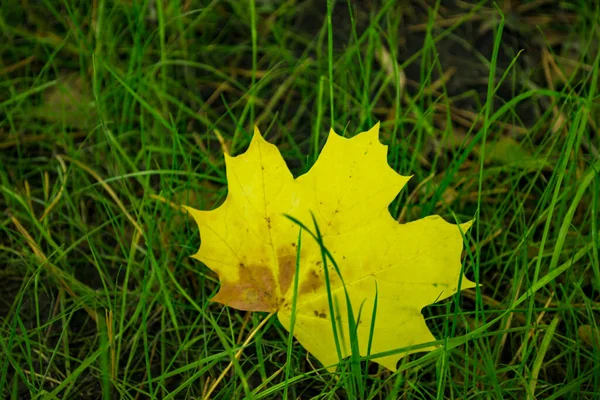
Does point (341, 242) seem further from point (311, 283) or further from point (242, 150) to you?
point (242, 150)

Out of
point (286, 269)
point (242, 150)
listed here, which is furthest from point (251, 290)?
point (242, 150)

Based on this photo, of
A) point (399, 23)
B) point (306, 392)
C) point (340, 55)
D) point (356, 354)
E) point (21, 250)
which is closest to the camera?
point (356, 354)

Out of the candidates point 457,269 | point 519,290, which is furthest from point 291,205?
point 519,290

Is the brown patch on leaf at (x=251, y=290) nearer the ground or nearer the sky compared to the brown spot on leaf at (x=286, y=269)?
nearer the ground

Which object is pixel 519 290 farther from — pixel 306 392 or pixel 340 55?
pixel 340 55

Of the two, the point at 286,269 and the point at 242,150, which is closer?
the point at 286,269
